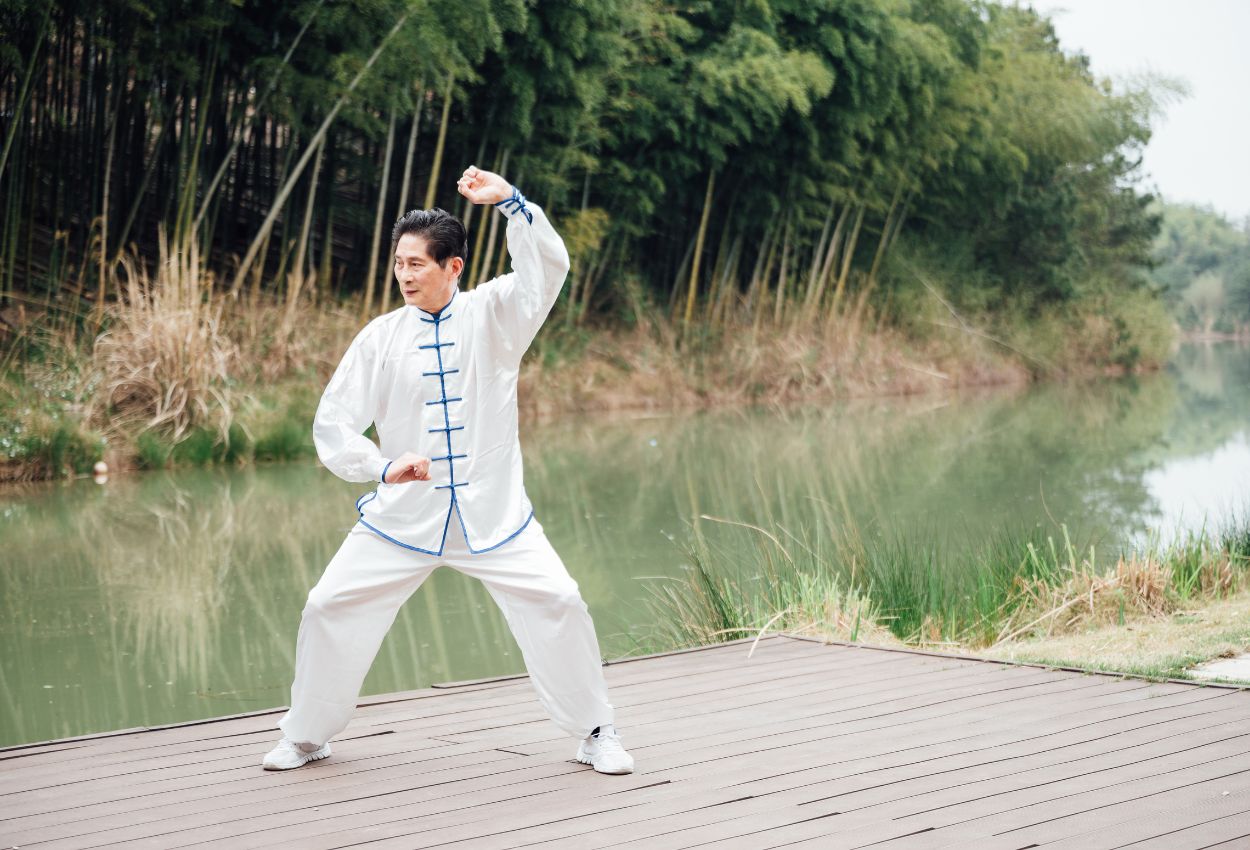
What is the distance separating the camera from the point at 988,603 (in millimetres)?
5938

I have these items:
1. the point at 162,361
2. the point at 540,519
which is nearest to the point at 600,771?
the point at 540,519

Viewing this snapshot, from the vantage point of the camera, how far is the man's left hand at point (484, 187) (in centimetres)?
346

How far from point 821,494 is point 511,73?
21.8 ft

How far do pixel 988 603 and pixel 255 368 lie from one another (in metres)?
9.17

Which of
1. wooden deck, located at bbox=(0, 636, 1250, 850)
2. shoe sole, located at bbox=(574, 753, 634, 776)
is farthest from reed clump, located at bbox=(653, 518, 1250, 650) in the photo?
shoe sole, located at bbox=(574, 753, 634, 776)

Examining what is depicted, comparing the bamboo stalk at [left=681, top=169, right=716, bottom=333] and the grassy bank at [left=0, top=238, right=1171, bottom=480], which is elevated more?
the bamboo stalk at [left=681, top=169, right=716, bottom=333]

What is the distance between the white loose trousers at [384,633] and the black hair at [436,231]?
1.94 ft

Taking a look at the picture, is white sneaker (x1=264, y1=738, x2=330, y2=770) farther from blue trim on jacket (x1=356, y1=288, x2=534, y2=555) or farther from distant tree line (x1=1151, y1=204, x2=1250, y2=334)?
distant tree line (x1=1151, y1=204, x2=1250, y2=334)

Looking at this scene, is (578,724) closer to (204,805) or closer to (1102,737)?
(204,805)

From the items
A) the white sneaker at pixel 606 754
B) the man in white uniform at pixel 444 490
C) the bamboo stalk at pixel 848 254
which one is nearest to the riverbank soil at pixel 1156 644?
the white sneaker at pixel 606 754

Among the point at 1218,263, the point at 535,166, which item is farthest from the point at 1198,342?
the point at 535,166

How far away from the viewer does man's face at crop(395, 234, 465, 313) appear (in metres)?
3.66

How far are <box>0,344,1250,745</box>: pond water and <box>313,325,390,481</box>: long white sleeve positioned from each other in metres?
2.06

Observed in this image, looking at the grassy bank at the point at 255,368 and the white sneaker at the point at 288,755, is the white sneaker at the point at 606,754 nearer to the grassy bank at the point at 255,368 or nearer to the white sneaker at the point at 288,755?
the white sneaker at the point at 288,755
